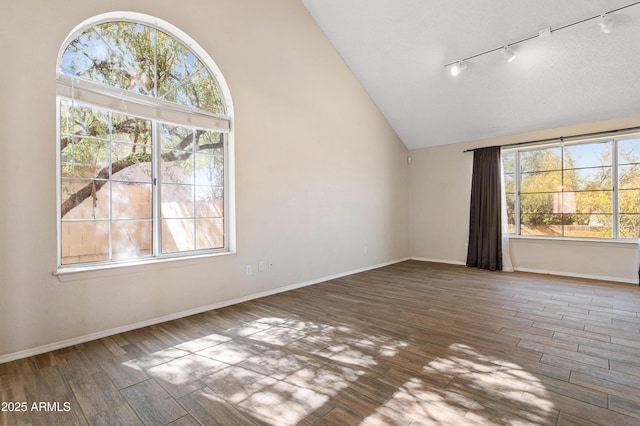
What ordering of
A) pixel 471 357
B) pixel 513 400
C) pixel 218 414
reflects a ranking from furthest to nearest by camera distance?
pixel 471 357
pixel 513 400
pixel 218 414

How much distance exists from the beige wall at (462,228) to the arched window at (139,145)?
455cm

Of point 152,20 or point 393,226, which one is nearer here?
point 152,20

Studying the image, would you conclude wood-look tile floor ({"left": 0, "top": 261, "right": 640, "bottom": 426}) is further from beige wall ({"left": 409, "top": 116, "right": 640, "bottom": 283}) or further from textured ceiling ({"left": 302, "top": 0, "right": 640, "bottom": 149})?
textured ceiling ({"left": 302, "top": 0, "right": 640, "bottom": 149})

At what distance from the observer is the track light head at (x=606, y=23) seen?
334 centimetres

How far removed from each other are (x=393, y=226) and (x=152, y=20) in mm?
5205

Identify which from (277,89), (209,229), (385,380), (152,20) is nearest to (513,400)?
(385,380)

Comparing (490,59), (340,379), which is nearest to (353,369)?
(340,379)

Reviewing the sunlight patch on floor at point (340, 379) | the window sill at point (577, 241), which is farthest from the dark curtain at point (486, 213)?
the sunlight patch on floor at point (340, 379)

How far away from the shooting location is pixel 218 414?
1.67 m

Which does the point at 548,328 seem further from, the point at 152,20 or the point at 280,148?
the point at 152,20

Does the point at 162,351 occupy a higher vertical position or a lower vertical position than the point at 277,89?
lower

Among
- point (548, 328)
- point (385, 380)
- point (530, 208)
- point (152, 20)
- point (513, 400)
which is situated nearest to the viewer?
point (513, 400)

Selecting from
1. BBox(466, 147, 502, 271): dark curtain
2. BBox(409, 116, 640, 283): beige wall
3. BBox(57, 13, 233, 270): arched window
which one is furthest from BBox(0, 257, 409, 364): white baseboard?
BBox(466, 147, 502, 271): dark curtain

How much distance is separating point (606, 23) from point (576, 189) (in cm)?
268
